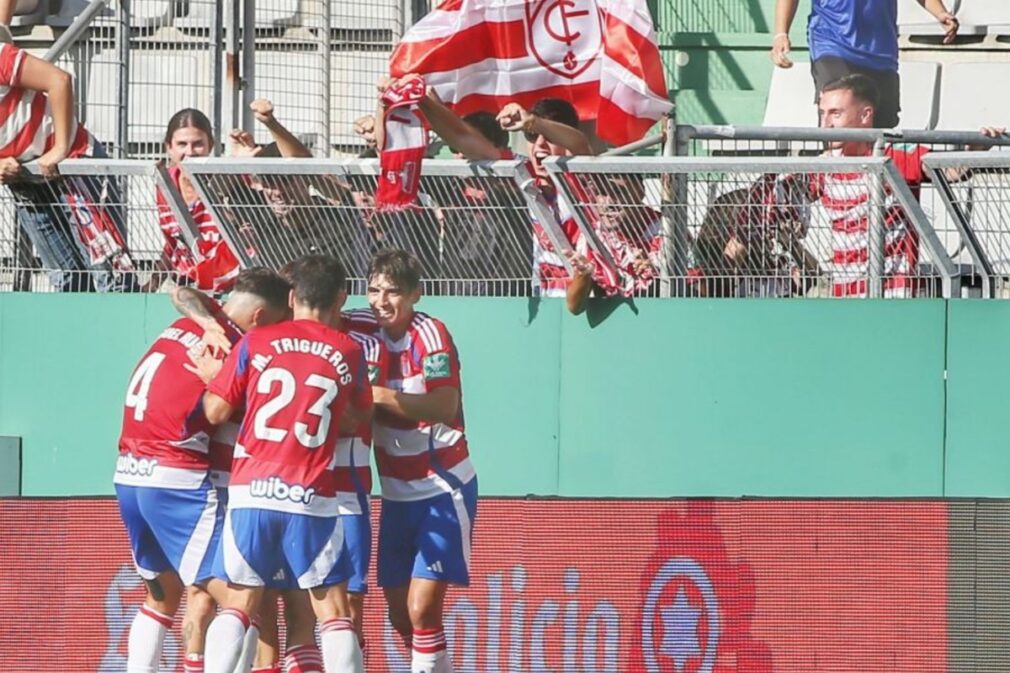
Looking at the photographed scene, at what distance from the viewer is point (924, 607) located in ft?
A: 29.9

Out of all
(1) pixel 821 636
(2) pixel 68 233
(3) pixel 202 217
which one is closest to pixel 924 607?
(1) pixel 821 636

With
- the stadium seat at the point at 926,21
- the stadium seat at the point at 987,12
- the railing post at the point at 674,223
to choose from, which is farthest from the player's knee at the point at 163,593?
the stadium seat at the point at 987,12

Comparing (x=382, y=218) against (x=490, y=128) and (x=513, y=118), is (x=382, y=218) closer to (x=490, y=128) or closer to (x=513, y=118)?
(x=490, y=128)

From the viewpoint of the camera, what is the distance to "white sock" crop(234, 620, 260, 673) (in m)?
8.25

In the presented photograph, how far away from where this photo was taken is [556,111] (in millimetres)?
10234

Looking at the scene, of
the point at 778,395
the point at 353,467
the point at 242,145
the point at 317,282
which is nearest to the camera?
the point at 317,282

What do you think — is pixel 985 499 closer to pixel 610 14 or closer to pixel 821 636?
pixel 821 636

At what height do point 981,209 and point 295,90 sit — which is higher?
point 295,90

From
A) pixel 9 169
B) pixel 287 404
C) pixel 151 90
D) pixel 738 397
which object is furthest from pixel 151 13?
pixel 287 404

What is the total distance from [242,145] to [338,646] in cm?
359

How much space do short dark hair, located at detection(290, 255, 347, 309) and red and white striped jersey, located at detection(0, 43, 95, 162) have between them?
2737 millimetres

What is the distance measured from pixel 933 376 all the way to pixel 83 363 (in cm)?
459

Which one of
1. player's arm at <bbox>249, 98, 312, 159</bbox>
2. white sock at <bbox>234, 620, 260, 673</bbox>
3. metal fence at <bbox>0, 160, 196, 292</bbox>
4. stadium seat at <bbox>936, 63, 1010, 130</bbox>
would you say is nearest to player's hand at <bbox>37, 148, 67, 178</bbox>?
metal fence at <bbox>0, 160, 196, 292</bbox>

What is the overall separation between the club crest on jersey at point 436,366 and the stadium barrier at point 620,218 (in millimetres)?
1314
